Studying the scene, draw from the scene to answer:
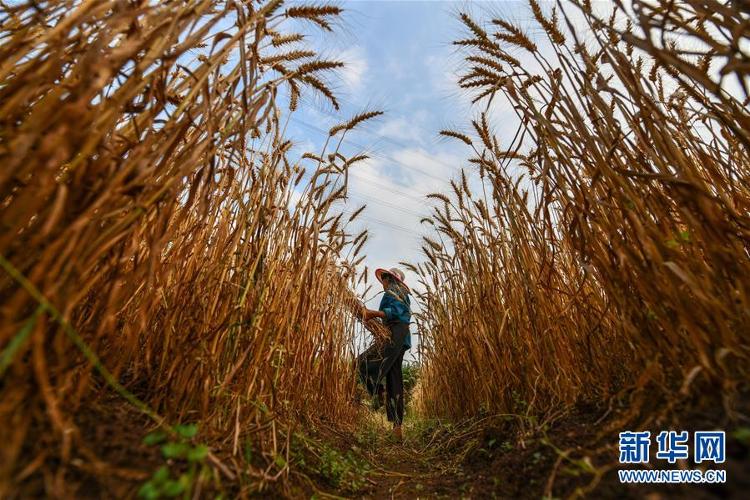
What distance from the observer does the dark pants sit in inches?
146

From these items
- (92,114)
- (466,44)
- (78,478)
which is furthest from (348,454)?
(466,44)

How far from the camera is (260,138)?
1664mm

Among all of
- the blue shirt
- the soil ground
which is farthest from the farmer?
the soil ground

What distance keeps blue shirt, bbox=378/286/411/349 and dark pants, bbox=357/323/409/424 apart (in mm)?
75

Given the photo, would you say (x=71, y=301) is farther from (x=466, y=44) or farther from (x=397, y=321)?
(x=397, y=321)

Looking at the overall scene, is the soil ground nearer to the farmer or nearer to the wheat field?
the wheat field

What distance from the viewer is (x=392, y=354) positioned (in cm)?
380

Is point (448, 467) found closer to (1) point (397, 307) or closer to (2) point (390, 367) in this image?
(2) point (390, 367)

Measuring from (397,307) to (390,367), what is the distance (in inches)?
25.7

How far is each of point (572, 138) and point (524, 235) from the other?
1.92 ft

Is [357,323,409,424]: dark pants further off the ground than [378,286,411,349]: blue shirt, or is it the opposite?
[378,286,411,349]: blue shirt

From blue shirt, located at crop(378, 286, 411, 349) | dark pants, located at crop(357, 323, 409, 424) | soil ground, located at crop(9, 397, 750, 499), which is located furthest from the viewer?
blue shirt, located at crop(378, 286, 411, 349)

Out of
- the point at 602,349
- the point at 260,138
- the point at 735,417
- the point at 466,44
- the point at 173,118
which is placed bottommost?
the point at 735,417

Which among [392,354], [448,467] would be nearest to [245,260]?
[448,467]
